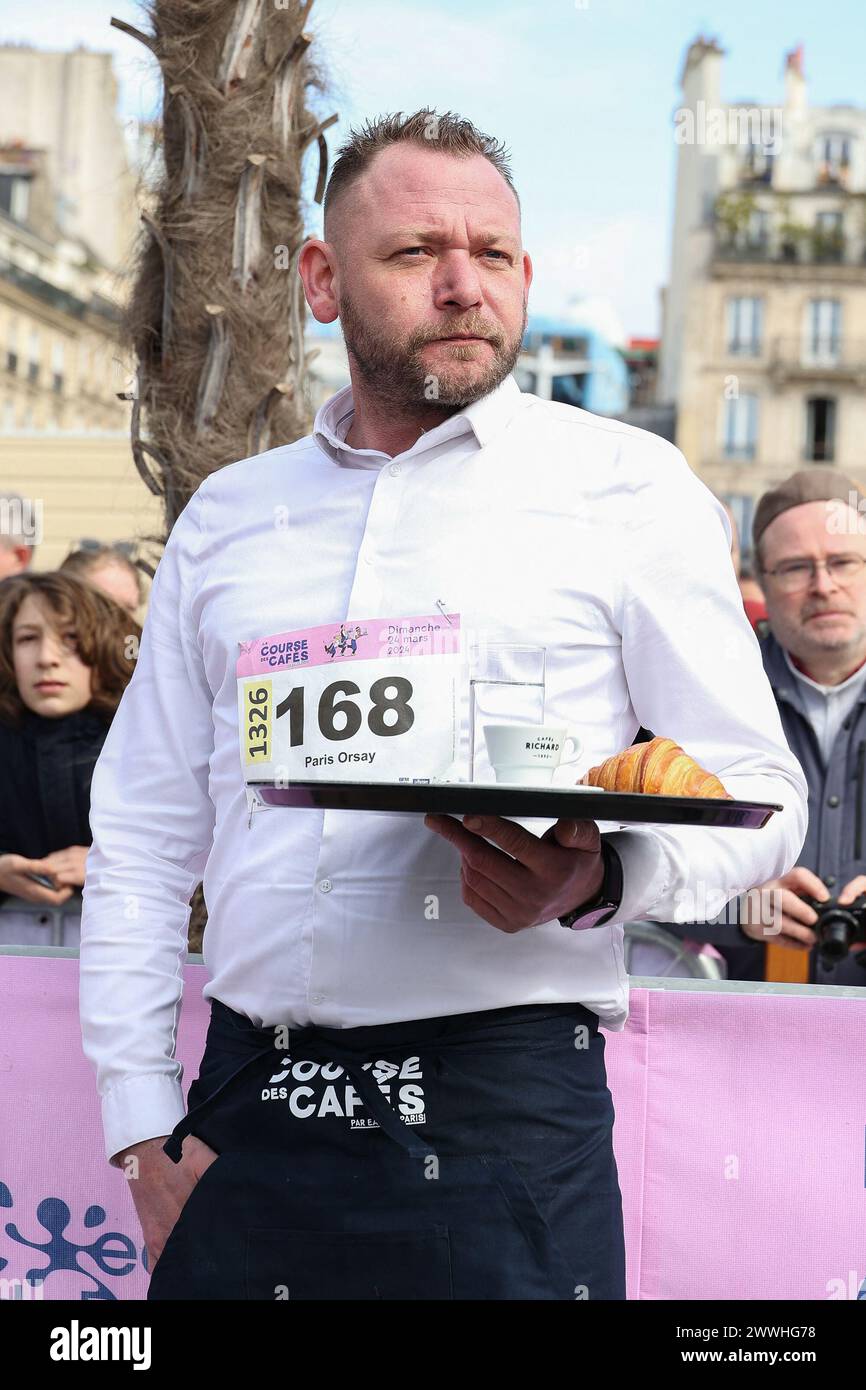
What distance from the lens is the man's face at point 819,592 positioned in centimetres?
422

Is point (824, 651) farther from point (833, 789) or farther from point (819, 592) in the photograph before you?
point (833, 789)

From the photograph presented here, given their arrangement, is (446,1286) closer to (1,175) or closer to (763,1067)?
(763,1067)

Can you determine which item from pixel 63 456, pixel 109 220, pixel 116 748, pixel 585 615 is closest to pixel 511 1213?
pixel 585 615


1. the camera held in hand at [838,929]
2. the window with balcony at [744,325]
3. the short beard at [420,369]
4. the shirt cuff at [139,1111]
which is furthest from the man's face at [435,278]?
the window with balcony at [744,325]

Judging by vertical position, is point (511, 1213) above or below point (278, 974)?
below

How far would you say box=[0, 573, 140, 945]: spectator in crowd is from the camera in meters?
4.62

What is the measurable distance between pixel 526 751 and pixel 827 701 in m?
2.52

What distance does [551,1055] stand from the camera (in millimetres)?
2129

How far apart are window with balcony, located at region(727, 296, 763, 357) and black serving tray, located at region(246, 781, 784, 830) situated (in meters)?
47.4

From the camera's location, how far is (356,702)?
2.15 metres

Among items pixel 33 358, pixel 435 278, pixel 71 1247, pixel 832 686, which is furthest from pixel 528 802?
pixel 33 358

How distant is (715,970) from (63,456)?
16.5 metres

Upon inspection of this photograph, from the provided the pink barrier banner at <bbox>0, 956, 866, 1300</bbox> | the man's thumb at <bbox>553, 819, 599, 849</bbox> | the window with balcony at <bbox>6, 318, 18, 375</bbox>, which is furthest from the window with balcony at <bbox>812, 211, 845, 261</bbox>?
the man's thumb at <bbox>553, 819, 599, 849</bbox>

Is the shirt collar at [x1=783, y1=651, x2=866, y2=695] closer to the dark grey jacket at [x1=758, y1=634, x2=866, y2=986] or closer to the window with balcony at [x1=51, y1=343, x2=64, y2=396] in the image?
the dark grey jacket at [x1=758, y1=634, x2=866, y2=986]
